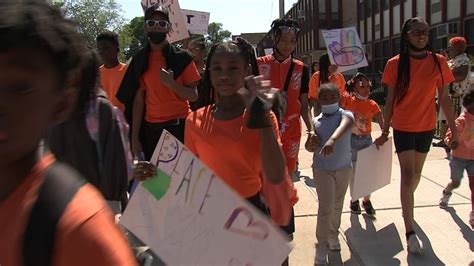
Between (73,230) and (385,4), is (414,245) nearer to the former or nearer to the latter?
(73,230)

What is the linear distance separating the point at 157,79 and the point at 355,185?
197 cm

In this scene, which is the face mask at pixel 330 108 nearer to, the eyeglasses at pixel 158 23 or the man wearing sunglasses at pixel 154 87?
the man wearing sunglasses at pixel 154 87

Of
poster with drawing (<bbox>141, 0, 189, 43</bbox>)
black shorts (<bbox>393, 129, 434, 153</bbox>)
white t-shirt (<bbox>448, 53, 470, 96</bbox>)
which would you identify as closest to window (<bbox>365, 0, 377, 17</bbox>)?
white t-shirt (<bbox>448, 53, 470, 96</bbox>)

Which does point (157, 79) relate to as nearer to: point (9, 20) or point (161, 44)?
point (161, 44)

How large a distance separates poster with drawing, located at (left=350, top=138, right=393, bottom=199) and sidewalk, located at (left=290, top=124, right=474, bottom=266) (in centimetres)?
40

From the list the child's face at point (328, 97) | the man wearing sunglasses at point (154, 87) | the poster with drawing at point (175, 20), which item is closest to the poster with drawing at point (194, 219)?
the man wearing sunglasses at point (154, 87)

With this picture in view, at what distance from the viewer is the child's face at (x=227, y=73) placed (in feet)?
8.59

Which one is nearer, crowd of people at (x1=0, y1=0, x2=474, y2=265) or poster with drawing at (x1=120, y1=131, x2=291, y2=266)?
crowd of people at (x1=0, y1=0, x2=474, y2=265)

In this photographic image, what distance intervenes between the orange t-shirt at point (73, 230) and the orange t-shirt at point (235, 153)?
58.7 inches

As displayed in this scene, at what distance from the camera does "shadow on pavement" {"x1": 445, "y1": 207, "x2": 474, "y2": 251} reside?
4393mm

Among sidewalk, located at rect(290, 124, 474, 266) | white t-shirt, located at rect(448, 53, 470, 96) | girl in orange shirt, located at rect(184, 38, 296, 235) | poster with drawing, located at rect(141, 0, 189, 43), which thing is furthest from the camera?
white t-shirt, located at rect(448, 53, 470, 96)

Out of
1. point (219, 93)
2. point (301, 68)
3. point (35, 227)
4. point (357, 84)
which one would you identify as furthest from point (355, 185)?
point (35, 227)

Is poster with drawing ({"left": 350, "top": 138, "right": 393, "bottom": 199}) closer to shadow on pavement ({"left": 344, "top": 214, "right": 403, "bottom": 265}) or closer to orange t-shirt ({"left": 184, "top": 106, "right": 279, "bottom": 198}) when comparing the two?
shadow on pavement ({"left": 344, "top": 214, "right": 403, "bottom": 265})

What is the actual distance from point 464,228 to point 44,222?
178 inches
